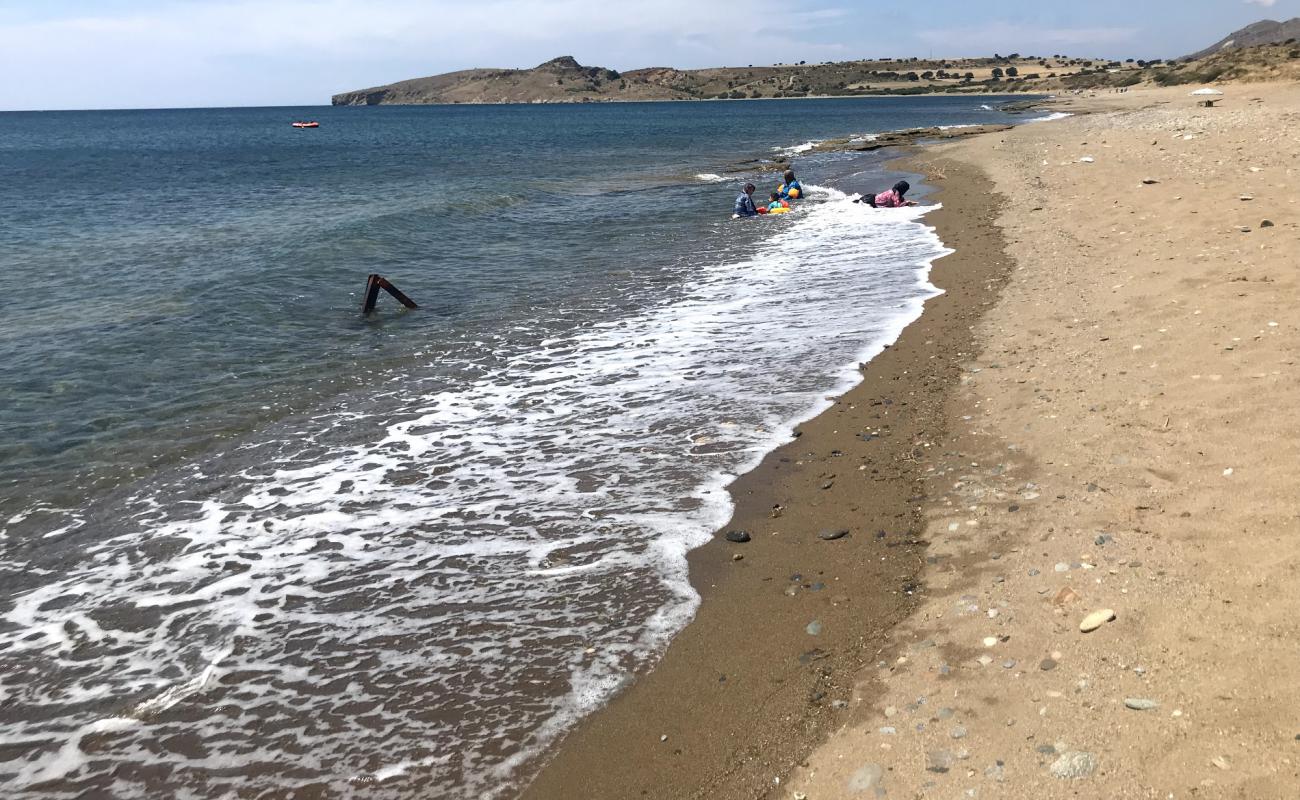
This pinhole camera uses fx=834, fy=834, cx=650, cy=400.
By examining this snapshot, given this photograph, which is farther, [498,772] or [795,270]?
[795,270]

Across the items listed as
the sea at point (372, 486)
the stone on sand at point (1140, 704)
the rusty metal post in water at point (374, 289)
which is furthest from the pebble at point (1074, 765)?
the rusty metal post in water at point (374, 289)

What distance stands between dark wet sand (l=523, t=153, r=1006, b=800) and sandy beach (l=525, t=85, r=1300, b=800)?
19 millimetres

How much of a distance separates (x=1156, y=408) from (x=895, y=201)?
65.1 ft

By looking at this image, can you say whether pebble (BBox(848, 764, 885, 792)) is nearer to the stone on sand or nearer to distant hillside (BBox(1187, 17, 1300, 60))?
the stone on sand

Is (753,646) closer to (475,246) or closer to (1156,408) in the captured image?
(1156,408)

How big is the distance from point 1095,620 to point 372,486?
20.0 ft

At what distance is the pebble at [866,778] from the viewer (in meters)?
3.90

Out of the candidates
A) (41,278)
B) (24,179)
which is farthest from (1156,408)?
(24,179)

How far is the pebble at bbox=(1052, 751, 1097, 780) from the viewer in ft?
12.1

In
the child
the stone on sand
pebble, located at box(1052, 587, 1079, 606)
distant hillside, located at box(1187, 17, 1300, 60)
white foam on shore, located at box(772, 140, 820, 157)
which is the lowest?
the stone on sand

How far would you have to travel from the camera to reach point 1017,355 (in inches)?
380

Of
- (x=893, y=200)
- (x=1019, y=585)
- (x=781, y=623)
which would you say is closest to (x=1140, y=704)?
(x=1019, y=585)

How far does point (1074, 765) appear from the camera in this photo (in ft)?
12.3

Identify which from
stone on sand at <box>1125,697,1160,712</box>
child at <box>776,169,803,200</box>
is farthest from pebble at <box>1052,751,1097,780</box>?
child at <box>776,169,803,200</box>
